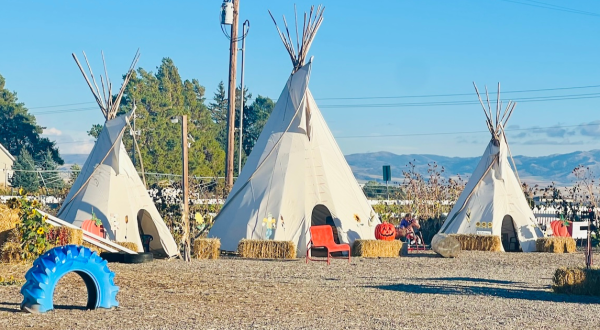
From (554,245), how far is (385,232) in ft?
13.4

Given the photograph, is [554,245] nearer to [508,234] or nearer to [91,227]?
[508,234]

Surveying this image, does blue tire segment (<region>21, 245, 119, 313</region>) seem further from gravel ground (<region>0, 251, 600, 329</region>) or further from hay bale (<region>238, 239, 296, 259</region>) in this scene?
hay bale (<region>238, 239, 296, 259</region>)

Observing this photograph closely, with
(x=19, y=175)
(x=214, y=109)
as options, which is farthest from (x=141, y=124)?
(x=214, y=109)

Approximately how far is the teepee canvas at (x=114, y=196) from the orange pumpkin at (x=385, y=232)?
4.10m

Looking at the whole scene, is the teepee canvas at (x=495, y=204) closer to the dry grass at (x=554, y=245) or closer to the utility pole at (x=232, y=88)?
the dry grass at (x=554, y=245)

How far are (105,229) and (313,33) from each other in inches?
236

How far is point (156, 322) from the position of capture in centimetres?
830

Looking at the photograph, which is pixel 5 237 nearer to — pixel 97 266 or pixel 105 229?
pixel 105 229

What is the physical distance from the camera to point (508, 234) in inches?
822

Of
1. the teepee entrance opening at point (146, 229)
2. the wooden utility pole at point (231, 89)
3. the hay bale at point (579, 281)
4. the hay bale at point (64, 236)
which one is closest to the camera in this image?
the hay bale at point (579, 281)

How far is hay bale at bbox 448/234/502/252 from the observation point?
60.8 feet

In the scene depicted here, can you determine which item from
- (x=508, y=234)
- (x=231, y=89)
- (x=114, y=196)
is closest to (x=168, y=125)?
(x=231, y=89)

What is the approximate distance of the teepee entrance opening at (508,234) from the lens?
66.1 feet

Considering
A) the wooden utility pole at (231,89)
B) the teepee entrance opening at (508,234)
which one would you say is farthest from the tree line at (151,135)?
the teepee entrance opening at (508,234)
